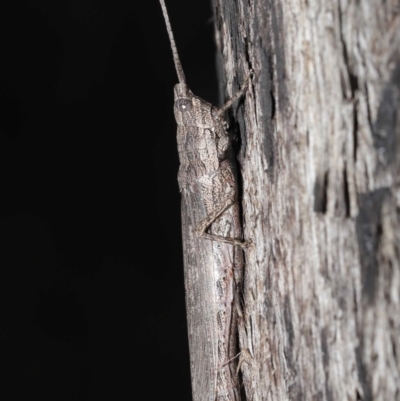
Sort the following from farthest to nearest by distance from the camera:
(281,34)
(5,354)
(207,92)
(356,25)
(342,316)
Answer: (207,92) < (5,354) < (281,34) < (342,316) < (356,25)

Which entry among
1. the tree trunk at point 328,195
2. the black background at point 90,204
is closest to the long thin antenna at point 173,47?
the tree trunk at point 328,195

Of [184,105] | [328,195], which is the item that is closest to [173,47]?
[184,105]

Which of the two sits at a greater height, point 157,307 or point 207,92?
point 207,92

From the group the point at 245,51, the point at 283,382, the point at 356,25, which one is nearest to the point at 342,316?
the point at 283,382

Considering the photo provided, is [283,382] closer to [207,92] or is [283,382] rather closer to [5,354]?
[5,354]

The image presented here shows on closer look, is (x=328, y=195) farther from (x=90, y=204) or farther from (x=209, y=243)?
(x=90, y=204)

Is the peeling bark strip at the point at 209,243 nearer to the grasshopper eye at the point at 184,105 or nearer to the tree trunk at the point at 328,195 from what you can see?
the grasshopper eye at the point at 184,105
